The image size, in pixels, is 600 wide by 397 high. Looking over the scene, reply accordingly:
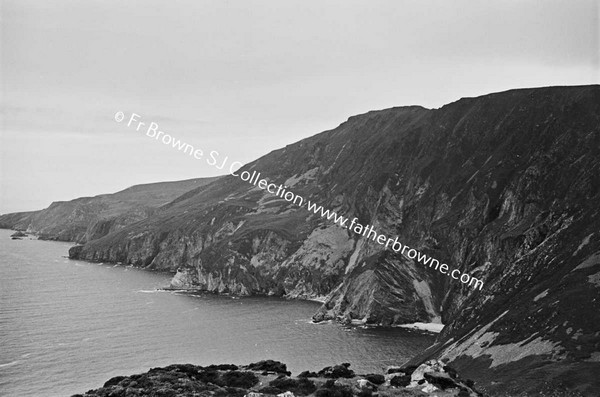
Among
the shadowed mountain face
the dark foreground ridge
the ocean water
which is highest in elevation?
the shadowed mountain face

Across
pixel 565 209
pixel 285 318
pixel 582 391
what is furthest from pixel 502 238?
pixel 582 391

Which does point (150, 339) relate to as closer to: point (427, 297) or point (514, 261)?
point (427, 297)

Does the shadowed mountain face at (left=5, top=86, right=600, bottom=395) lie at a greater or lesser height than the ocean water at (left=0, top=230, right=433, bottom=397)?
greater

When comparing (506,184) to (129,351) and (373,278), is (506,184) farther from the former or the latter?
(129,351)

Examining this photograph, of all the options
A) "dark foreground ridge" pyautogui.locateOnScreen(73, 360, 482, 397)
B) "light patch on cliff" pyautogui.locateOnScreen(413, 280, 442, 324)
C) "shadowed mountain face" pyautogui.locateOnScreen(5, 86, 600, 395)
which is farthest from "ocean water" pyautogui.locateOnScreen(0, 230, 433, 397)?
"dark foreground ridge" pyautogui.locateOnScreen(73, 360, 482, 397)

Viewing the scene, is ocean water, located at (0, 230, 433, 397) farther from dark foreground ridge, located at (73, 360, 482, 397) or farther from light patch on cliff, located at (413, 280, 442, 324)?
dark foreground ridge, located at (73, 360, 482, 397)

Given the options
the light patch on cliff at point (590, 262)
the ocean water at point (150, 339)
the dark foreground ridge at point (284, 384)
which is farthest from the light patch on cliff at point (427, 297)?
the dark foreground ridge at point (284, 384)
